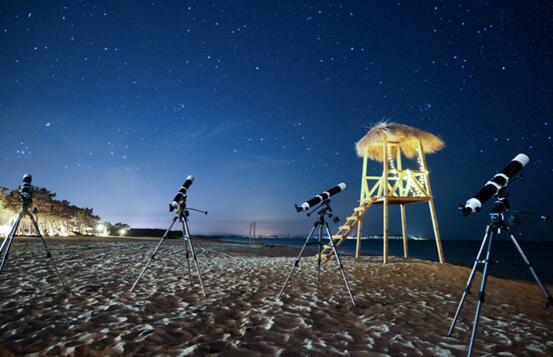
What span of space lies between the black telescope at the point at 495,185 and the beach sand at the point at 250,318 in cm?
183

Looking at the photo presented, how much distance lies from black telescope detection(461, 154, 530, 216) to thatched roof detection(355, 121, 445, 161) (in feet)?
27.8

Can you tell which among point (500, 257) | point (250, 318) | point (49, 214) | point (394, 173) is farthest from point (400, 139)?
point (500, 257)

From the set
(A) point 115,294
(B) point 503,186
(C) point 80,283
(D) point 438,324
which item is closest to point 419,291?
(D) point 438,324

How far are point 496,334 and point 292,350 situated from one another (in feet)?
10.6

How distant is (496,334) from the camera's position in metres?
4.52

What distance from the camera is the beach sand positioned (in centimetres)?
377

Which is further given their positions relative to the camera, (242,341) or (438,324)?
(438,324)

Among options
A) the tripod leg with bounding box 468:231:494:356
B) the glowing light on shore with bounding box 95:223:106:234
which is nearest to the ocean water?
the tripod leg with bounding box 468:231:494:356

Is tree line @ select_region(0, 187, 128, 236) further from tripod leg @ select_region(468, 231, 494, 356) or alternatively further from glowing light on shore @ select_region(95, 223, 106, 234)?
tripod leg @ select_region(468, 231, 494, 356)

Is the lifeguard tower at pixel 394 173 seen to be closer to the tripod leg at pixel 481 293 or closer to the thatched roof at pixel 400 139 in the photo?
the thatched roof at pixel 400 139

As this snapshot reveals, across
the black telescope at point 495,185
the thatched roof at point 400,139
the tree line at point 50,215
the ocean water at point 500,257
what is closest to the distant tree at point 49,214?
the tree line at point 50,215

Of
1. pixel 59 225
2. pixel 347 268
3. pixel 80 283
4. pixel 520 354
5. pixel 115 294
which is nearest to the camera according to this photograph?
pixel 520 354

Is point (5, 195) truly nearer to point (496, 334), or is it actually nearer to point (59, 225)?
point (59, 225)

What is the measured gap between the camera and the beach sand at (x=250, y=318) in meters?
3.77
